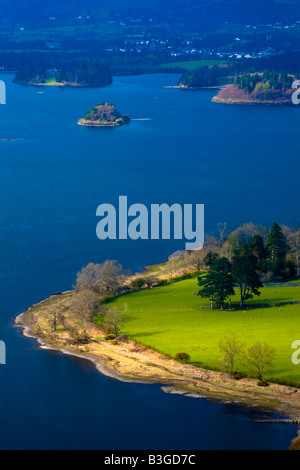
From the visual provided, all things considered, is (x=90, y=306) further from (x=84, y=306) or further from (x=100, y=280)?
(x=100, y=280)

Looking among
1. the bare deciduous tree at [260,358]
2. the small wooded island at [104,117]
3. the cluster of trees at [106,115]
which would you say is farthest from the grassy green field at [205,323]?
the cluster of trees at [106,115]

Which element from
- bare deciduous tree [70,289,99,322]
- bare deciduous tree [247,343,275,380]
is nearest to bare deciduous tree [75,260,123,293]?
bare deciduous tree [70,289,99,322]

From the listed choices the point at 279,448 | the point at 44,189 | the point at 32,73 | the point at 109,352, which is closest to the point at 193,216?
the point at 44,189

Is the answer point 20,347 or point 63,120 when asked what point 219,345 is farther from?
point 63,120

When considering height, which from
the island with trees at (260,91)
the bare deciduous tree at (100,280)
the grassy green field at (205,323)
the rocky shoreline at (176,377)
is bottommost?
the rocky shoreline at (176,377)

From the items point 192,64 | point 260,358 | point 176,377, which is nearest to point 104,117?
point 192,64

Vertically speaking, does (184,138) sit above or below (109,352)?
above

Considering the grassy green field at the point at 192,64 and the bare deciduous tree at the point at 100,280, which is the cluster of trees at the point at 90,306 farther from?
the grassy green field at the point at 192,64

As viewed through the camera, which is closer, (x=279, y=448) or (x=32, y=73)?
(x=279, y=448)
